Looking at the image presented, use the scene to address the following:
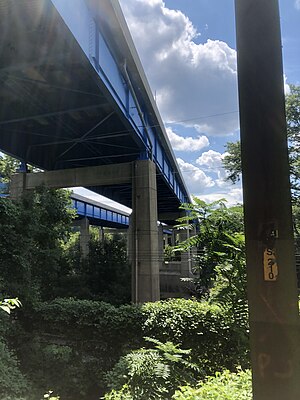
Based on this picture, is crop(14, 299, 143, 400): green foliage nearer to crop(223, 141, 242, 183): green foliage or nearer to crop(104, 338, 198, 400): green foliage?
crop(104, 338, 198, 400): green foliage

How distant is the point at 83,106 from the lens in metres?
13.9

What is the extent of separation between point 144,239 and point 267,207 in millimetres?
15473

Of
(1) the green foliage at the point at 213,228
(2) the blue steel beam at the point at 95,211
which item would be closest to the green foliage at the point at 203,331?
(1) the green foliage at the point at 213,228

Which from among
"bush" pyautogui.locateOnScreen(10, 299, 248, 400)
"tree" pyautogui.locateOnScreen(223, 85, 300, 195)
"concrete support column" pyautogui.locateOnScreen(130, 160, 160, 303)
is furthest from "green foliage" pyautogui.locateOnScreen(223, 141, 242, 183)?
"bush" pyautogui.locateOnScreen(10, 299, 248, 400)

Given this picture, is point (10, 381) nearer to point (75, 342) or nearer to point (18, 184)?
point (75, 342)

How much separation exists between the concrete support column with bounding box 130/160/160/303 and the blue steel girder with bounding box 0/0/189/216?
1.76 m

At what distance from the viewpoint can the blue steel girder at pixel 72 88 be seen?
8.29 m

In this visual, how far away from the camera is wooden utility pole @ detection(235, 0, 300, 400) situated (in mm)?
1477

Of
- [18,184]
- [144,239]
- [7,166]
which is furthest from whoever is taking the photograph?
[7,166]

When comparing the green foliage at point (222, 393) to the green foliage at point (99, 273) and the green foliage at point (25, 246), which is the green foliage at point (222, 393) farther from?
the green foliage at point (99, 273)

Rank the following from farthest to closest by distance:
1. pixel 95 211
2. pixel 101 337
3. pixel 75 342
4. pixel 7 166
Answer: pixel 95 211, pixel 7 166, pixel 75 342, pixel 101 337

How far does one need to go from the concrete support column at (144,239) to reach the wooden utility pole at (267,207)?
15232 millimetres

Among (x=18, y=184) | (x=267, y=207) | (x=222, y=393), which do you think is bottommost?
(x=222, y=393)

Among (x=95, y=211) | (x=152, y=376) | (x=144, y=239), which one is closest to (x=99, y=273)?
(x=144, y=239)
